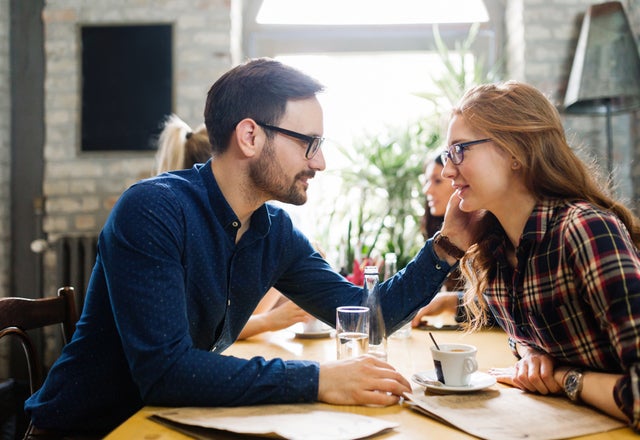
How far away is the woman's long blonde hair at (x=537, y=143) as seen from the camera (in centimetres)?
125

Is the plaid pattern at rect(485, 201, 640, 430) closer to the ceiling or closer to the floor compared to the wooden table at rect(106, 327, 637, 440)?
closer to the ceiling

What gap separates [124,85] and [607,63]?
2.77 metres

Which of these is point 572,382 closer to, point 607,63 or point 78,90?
point 607,63

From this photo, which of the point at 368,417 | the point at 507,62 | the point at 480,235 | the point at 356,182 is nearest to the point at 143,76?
the point at 356,182

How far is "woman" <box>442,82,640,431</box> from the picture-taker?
3.26 ft

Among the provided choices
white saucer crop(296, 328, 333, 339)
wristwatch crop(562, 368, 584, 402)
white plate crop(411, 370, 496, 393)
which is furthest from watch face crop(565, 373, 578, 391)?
white saucer crop(296, 328, 333, 339)

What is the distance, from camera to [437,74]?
4.00 meters

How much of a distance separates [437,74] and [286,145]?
2.81 m

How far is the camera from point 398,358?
1496 millimetres

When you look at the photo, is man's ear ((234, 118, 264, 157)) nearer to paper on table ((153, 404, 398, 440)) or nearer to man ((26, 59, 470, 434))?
man ((26, 59, 470, 434))

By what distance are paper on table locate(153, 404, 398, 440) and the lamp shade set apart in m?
2.84

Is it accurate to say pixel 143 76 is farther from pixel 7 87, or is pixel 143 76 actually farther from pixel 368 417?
pixel 368 417

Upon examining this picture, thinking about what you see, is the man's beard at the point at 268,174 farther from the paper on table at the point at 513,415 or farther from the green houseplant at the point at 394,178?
the green houseplant at the point at 394,178

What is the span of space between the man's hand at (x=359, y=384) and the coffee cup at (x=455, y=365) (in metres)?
0.08
